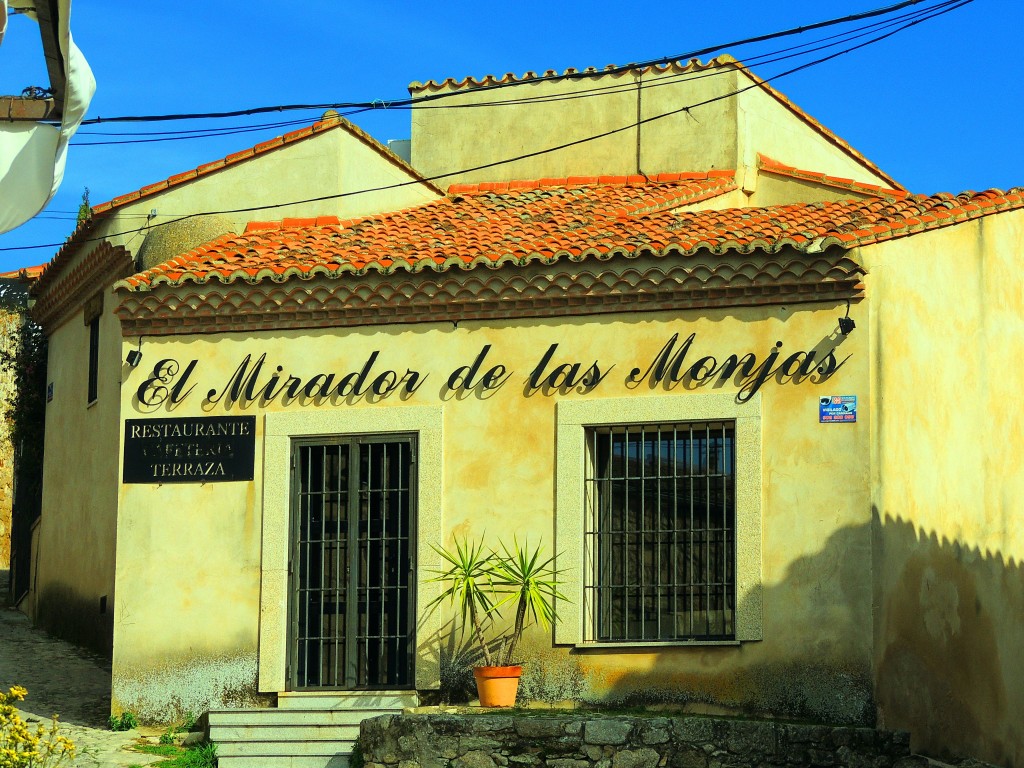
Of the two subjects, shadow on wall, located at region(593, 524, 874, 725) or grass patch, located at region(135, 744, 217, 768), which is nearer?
shadow on wall, located at region(593, 524, 874, 725)

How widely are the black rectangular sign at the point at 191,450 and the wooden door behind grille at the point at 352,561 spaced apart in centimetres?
55

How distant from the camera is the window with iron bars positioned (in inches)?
609

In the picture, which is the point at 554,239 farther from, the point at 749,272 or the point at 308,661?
the point at 308,661

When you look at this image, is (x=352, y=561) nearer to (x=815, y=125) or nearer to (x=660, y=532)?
(x=660, y=532)

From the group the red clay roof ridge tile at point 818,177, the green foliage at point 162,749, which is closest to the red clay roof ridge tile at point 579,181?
the red clay roof ridge tile at point 818,177

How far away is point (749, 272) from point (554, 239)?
2.28 metres

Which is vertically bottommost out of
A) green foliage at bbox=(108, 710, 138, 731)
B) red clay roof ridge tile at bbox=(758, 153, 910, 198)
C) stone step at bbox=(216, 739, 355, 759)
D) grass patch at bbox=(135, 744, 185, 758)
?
grass patch at bbox=(135, 744, 185, 758)

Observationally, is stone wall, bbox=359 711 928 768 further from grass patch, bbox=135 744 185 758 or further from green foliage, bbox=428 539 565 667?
grass patch, bbox=135 744 185 758

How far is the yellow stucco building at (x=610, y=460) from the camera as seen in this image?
15125 mm

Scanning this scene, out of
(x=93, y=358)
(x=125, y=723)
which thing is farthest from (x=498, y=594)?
(x=93, y=358)

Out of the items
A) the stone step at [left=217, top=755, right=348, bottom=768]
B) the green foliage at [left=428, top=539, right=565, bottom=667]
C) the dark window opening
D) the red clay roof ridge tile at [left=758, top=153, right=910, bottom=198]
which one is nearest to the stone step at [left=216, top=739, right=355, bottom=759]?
the stone step at [left=217, top=755, right=348, bottom=768]

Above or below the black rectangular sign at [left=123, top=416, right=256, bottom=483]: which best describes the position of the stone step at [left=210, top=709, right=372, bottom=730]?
below

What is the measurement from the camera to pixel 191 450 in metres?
16.6

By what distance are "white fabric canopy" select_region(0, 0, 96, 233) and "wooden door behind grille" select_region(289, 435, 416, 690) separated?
8.43m
